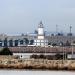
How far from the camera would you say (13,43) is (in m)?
109

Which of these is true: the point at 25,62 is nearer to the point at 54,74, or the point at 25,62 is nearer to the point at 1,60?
the point at 1,60

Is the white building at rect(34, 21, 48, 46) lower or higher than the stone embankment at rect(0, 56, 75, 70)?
higher

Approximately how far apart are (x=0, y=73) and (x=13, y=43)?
66.8 meters

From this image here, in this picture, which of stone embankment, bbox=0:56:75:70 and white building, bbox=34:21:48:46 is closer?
stone embankment, bbox=0:56:75:70

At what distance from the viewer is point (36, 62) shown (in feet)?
161

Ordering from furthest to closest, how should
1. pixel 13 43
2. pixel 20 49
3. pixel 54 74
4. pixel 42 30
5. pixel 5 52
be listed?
pixel 13 43 → pixel 42 30 → pixel 20 49 → pixel 5 52 → pixel 54 74

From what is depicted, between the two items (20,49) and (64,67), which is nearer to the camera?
(64,67)

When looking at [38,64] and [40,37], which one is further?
[40,37]

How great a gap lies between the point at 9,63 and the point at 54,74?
8.32 m

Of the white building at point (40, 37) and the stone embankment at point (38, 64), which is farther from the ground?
the white building at point (40, 37)

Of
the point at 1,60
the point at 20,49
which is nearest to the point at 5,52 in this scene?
the point at 1,60

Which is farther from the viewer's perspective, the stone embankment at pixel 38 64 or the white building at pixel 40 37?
the white building at pixel 40 37

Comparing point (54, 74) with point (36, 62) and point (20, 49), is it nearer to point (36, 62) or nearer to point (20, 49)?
point (36, 62)

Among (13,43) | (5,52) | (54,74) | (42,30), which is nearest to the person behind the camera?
(54,74)
